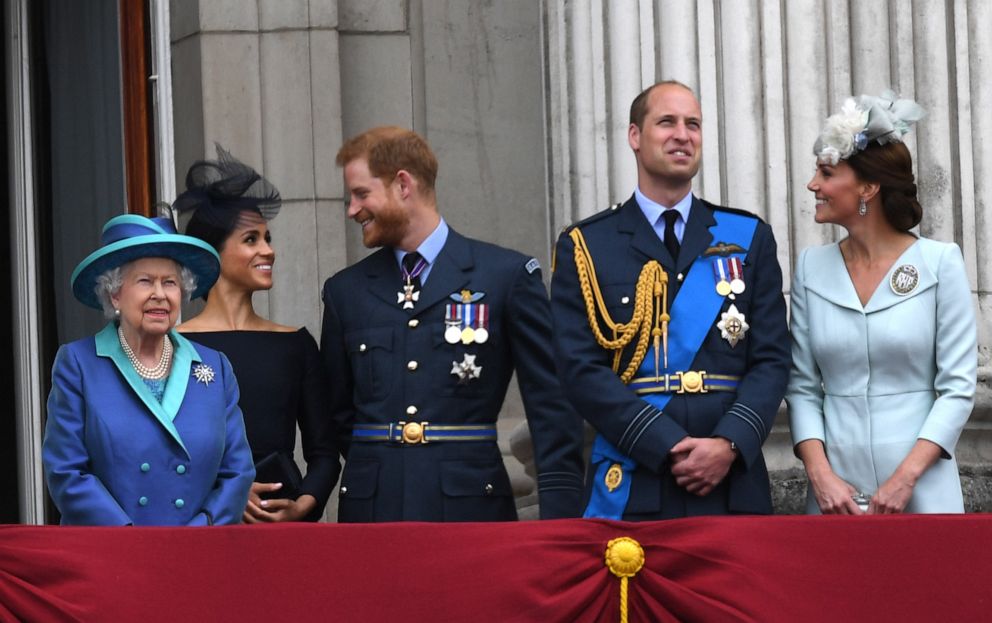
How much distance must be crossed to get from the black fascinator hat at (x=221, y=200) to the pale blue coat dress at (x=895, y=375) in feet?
5.29

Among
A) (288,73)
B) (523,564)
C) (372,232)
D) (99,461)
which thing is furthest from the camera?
(288,73)

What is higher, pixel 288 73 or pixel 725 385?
pixel 288 73

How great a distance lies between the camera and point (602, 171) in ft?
21.8

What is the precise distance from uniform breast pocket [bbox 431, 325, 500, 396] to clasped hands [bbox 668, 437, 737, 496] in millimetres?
691

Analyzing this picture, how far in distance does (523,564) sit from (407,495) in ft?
3.60

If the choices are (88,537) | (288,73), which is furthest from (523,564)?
(288,73)

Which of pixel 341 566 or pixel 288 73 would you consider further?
pixel 288 73

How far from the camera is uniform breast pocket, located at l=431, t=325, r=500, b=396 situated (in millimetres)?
5594

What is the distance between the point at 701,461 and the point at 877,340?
546mm

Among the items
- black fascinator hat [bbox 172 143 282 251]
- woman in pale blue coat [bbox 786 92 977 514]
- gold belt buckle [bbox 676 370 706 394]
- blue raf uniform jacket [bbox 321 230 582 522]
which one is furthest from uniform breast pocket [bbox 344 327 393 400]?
woman in pale blue coat [bbox 786 92 977 514]

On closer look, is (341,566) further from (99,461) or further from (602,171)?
(602,171)

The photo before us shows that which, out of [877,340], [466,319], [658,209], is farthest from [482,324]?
[877,340]

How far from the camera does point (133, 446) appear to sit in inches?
196

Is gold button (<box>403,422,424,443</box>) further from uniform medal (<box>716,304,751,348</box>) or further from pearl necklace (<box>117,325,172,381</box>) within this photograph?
uniform medal (<box>716,304,751,348</box>)
